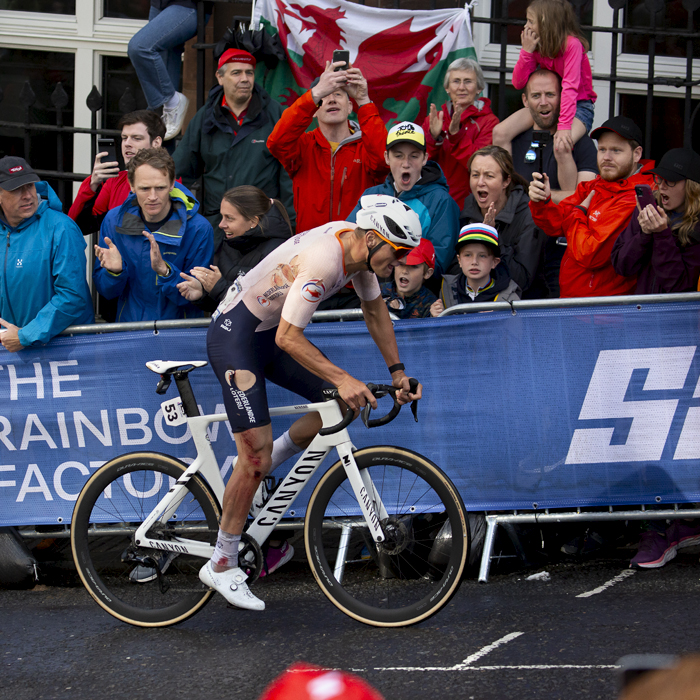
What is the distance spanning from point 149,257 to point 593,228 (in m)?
2.82

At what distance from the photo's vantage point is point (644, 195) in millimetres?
5477

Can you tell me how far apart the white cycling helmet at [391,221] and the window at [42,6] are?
6.60m

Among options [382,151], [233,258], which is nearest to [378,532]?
[233,258]

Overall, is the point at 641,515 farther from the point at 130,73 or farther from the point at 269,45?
the point at 130,73

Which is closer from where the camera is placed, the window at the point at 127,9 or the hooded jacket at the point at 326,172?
the hooded jacket at the point at 326,172

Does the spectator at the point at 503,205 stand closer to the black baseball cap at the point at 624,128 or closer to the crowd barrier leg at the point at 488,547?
the black baseball cap at the point at 624,128

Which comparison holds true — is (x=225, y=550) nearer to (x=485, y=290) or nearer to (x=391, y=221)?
(x=391, y=221)

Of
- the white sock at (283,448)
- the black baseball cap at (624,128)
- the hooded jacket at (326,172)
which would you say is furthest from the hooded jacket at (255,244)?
the black baseball cap at (624,128)

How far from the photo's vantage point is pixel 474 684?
396cm

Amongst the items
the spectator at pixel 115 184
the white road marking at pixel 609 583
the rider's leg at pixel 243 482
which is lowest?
the white road marking at pixel 609 583

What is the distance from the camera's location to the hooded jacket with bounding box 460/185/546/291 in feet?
20.3

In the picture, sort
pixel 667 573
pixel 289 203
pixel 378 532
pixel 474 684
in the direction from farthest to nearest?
pixel 289 203
pixel 667 573
pixel 378 532
pixel 474 684

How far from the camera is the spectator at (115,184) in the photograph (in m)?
6.81

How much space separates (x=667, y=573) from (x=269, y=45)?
4.99m
